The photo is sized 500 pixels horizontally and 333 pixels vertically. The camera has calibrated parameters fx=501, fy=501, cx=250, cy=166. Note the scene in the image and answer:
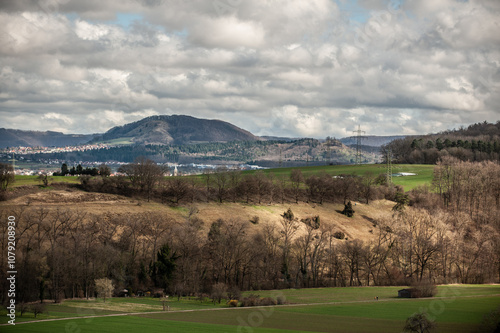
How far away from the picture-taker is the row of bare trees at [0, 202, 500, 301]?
8081 centimetres

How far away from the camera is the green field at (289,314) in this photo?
5969cm

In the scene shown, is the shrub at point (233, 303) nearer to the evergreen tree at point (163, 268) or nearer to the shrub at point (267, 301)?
the shrub at point (267, 301)

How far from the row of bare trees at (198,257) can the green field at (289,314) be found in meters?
7.83

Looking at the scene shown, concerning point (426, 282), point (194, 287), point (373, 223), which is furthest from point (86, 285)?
point (373, 223)

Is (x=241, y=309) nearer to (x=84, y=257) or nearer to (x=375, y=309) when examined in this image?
(x=375, y=309)

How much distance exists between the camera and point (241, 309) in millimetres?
72938

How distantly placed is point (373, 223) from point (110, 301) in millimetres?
91017

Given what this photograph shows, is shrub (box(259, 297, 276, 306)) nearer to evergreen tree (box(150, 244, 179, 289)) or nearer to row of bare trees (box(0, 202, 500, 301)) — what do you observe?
row of bare trees (box(0, 202, 500, 301))

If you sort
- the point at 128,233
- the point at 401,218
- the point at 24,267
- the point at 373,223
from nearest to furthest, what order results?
the point at 24,267 < the point at 128,233 < the point at 401,218 < the point at 373,223

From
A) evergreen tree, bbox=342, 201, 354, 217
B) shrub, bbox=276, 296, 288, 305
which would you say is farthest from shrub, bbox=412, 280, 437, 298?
evergreen tree, bbox=342, 201, 354, 217

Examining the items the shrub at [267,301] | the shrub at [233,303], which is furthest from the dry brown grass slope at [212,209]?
the shrub at [267,301]

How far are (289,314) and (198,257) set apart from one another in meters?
31.2

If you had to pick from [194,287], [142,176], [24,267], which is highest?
[142,176]

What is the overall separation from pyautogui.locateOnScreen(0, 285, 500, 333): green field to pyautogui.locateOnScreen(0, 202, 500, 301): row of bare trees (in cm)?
783
